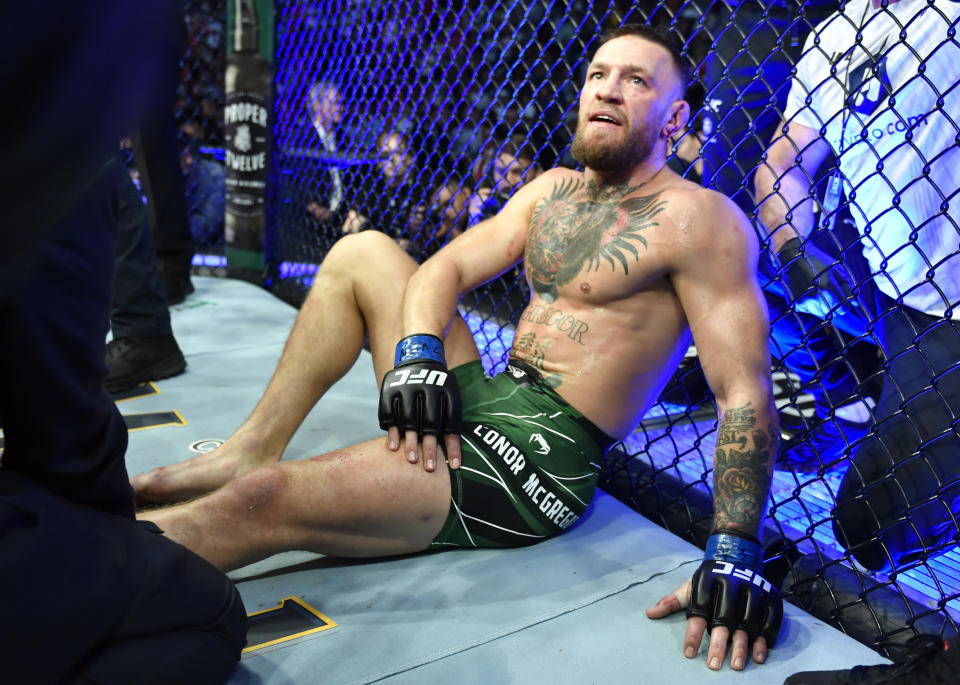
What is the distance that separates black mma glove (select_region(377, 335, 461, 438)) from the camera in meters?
1.34

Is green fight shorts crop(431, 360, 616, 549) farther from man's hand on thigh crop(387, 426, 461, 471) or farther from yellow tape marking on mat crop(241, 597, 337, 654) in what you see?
yellow tape marking on mat crop(241, 597, 337, 654)

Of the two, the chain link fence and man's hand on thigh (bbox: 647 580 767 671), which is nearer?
man's hand on thigh (bbox: 647 580 767 671)

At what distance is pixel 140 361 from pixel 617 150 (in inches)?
60.0

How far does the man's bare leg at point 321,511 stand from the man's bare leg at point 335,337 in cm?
35

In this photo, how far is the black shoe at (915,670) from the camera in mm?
942

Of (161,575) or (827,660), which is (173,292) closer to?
(161,575)

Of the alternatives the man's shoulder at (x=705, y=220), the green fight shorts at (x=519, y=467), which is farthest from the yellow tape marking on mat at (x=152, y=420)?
the man's shoulder at (x=705, y=220)

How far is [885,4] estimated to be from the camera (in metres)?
1.22

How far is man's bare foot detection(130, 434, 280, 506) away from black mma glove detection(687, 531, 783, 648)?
0.94 meters

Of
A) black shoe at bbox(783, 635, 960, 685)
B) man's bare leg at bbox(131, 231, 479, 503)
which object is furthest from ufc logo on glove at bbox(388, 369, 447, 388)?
black shoe at bbox(783, 635, 960, 685)

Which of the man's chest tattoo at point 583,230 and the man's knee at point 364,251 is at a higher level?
the man's chest tattoo at point 583,230

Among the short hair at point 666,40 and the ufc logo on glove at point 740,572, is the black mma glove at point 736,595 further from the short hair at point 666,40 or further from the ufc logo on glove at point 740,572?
the short hair at point 666,40

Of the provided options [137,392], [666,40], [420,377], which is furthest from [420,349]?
[137,392]

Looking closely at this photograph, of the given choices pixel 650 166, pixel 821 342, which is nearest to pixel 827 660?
pixel 650 166
